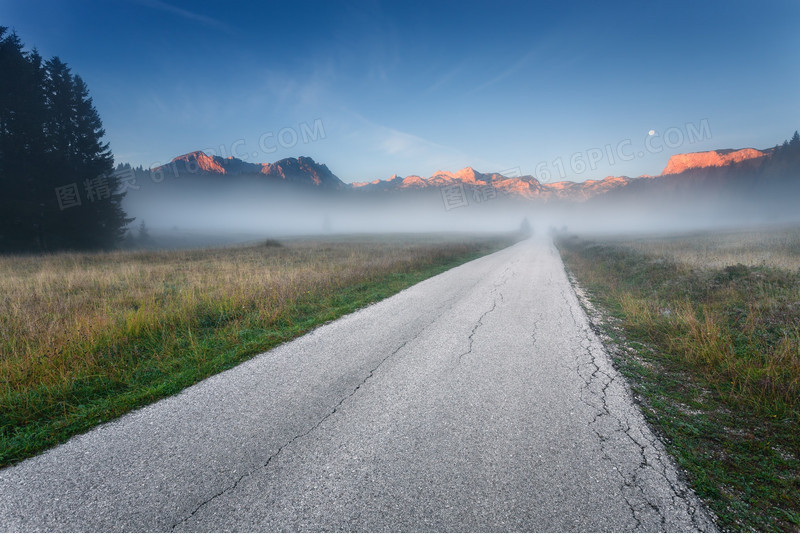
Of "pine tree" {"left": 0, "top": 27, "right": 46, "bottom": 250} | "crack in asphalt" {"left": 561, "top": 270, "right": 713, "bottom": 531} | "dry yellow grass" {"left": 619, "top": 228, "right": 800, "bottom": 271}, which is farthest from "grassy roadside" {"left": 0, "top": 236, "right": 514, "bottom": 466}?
"pine tree" {"left": 0, "top": 27, "right": 46, "bottom": 250}

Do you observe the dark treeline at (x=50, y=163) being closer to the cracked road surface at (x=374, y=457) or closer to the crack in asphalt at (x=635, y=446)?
the cracked road surface at (x=374, y=457)

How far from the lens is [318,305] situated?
7.75m

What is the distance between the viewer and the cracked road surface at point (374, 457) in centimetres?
195

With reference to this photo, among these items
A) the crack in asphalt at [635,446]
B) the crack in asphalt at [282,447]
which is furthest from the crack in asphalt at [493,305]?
the crack in asphalt at [635,446]

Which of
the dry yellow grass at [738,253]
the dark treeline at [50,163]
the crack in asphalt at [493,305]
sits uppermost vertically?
the dark treeline at [50,163]

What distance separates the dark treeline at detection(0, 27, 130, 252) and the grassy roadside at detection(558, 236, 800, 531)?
33734 mm

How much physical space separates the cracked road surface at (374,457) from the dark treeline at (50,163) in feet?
96.5

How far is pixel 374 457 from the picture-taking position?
2486mm

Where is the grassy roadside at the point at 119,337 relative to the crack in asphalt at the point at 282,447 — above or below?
above

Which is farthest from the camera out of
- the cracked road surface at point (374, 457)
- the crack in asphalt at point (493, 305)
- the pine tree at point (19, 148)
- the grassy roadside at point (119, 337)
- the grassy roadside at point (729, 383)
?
the pine tree at point (19, 148)

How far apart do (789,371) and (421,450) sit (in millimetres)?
4991

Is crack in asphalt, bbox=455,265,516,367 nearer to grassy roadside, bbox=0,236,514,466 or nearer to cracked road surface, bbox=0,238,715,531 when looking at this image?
cracked road surface, bbox=0,238,715,531

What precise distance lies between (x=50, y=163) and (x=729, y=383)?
3641cm

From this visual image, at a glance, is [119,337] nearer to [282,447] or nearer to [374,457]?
[282,447]
